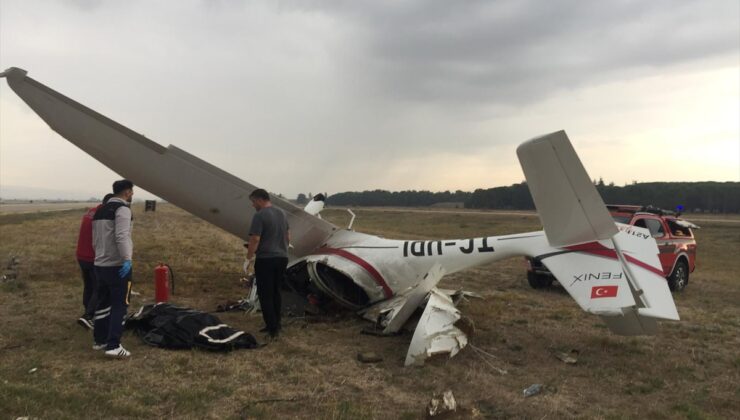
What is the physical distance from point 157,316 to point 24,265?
7576 mm

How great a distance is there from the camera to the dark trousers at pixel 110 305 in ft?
16.5

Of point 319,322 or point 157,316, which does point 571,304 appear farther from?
point 157,316

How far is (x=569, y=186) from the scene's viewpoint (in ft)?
16.7

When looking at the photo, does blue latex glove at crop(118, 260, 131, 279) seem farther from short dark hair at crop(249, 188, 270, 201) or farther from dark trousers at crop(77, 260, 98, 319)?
short dark hair at crop(249, 188, 270, 201)

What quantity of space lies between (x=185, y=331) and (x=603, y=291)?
485 cm

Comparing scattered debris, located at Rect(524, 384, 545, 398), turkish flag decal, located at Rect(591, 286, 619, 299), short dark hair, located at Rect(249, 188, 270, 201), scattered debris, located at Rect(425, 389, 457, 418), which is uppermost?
short dark hair, located at Rect(249, 188, 270, 201)

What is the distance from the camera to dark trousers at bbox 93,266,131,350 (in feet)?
16.5

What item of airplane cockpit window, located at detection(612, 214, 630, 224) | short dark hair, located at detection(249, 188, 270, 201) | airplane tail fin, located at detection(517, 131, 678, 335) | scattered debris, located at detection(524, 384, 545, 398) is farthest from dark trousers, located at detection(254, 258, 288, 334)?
airplane cockpit window, located at detection(612, 214, 630, 224)

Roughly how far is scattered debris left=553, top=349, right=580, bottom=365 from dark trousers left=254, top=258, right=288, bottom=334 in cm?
364

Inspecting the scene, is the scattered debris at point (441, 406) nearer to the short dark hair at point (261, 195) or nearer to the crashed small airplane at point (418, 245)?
the crashed small airplane at point (418, 245)

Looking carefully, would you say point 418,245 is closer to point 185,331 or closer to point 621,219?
point 185,331

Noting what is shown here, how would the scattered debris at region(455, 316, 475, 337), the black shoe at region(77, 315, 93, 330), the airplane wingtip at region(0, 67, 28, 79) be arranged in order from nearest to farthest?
the scattered debris at region(455, 316, 475, 337)
the black shoe at region(77, 315, 93, 330)
the airplane wingtip at region(0, 67, 28, 79)

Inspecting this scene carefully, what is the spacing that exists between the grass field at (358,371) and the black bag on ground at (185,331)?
0.16 m

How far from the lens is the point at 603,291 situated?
16.9 ft
